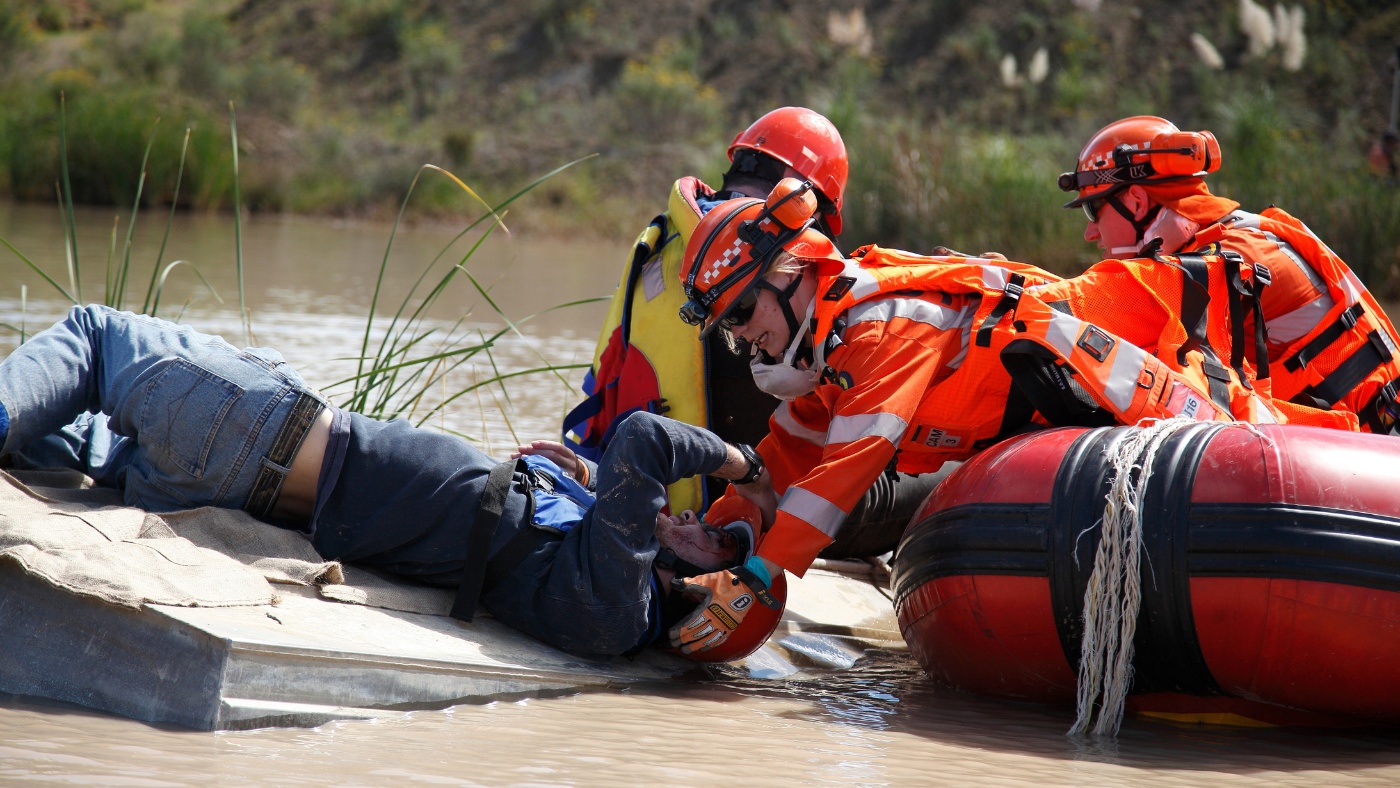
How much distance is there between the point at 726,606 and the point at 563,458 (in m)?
0.84

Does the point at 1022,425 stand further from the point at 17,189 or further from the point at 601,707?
the point at 17,189

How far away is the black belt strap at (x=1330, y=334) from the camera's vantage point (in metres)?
4.66

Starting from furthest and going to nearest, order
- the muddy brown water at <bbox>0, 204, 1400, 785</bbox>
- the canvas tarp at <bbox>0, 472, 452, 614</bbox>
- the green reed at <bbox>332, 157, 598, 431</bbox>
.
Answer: the green reed at <bbox>332, 157, 598, 431</bbox> < the canvas tarp at <bbox>0, 472, 452, 614</bbox> < the muddy brown water at <bbox>0, 204, 1400, 785</bbox>

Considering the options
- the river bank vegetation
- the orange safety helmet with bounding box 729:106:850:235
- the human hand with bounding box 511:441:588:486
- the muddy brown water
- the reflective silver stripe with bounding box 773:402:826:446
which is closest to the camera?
the muddy brown water

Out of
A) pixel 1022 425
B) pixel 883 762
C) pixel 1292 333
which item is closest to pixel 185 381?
pixel 883 762

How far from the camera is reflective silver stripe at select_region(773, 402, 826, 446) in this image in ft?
13.2

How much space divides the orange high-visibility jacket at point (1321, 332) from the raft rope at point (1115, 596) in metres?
1.63

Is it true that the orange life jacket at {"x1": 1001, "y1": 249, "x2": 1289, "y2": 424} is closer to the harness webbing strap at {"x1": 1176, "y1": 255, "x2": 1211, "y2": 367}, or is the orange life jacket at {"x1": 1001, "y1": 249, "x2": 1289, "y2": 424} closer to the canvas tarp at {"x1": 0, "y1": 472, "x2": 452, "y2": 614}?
the harness webbing strap at {"x1": 1176, "y1": 255, "x2": 1211, "y2": 367}

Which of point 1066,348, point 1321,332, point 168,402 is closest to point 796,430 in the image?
point 1066,348

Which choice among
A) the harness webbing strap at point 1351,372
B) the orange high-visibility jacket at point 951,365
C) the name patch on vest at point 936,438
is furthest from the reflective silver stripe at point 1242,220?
the name patch on vest at point 936,438

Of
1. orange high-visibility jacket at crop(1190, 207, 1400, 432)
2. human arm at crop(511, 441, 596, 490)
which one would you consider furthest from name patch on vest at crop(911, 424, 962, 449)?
orange high-visibility jacket at crop(1190, 207, 1400, 432)

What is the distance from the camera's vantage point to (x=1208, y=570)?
3.17 metres

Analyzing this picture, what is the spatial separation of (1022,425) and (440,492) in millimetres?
1636

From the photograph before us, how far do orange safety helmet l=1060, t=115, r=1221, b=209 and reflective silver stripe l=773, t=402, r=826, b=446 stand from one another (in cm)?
117
